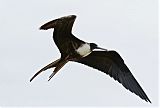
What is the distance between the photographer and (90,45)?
12.7m

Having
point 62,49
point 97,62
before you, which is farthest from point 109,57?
point 62,49

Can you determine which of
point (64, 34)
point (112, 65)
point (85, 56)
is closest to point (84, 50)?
point (64, 34)

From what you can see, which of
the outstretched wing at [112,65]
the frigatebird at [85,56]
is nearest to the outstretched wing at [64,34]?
the frigatebird at [85,56]

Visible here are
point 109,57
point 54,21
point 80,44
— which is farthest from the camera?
point 109,57

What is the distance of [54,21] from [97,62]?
184cm

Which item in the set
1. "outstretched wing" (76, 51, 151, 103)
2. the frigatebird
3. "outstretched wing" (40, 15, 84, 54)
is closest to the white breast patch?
the frigatebird

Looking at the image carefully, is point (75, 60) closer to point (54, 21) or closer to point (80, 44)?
point (80, 44)

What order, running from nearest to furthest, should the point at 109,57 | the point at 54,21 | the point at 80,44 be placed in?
1. the point at 54,21
2. the point at 80,44
3. the point at 109,57

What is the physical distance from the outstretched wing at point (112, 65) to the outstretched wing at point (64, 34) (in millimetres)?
662

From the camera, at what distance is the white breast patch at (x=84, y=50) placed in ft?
41.0

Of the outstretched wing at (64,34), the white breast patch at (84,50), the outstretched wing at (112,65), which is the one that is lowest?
the outstretched wing at (112,65)

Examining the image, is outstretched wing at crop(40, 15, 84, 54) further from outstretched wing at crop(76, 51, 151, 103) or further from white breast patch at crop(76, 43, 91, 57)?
outstretched wing at crop(76, 51, 151, 103)

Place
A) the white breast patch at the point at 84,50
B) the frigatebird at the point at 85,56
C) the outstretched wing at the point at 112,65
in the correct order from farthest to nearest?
1. the outstretched wing at the point at 112,65
2. the white breast patch at the point at 84,50
3. the frigatebird at the point at 85,56

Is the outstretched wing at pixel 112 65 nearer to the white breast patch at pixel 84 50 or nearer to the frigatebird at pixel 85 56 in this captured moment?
the frigatebird at pixel 85 56
